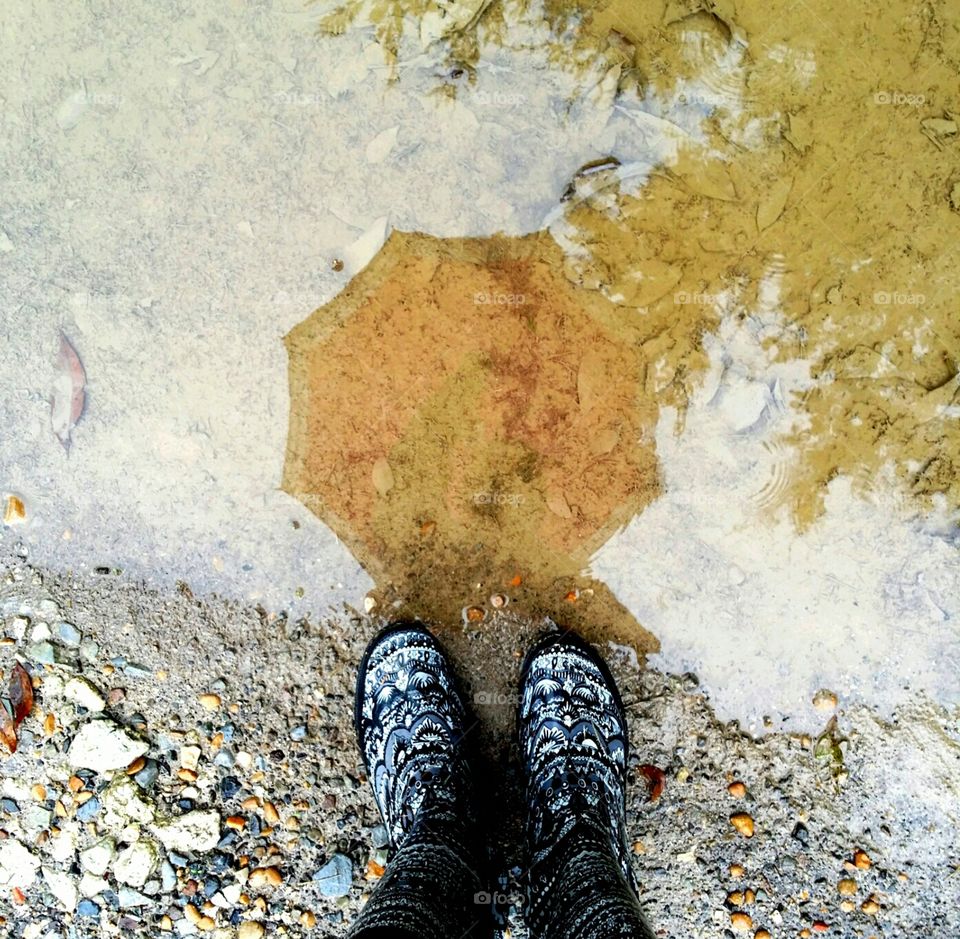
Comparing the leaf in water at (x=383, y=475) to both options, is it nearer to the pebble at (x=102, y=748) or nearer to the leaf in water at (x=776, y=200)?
the pebble at (x=102, y=748)

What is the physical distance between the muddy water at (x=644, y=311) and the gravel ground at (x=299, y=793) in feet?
1.52

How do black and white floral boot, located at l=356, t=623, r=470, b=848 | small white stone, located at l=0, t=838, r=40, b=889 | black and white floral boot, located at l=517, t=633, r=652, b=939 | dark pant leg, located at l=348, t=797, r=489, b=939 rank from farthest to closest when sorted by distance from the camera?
Result: small white stone, located at l=0, t=838, r=40, b=889, black and white floral boot, located at l=356, t=623, r=470, b=848, black and white floral boot, located at l=517, t=633, r=652, b=939, dark pant leg, located at l=348, t=797, r=489, b=939

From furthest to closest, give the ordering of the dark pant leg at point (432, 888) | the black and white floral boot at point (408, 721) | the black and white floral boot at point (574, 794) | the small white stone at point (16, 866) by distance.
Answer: the small white stone at point (16, 866) < the black and white floral boot at point (408, 721) < the black and white floral boot at point (574, 794) < the dark pant leg at point (432, 888)

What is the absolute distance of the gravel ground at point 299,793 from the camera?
8.54 ft

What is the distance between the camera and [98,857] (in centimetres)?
260

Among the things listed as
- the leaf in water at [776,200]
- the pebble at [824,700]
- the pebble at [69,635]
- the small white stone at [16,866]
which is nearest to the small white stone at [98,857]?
the small white stone at [16,866]

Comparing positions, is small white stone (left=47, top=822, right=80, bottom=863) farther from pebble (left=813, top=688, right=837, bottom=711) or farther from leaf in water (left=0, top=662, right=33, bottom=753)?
pebble (left=813, top=688, right=837, bottom=711)

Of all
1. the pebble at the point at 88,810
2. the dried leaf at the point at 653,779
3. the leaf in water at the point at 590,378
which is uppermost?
the leaf in water at the point at 590,378

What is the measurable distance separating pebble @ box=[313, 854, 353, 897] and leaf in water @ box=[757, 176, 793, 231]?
8.91 feet

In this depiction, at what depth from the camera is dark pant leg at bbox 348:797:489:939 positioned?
68.5 inches

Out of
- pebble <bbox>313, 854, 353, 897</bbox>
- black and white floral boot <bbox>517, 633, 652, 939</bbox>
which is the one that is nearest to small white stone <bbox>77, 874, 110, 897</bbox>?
pebble <bbox>313, 854, 353, 897</bbox>

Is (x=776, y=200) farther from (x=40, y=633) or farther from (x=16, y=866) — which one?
(x=16, y=866)

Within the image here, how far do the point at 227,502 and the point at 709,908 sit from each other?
2260 millimetres

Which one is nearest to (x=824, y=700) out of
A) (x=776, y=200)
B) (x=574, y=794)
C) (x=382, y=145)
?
(x=574, y=794)
